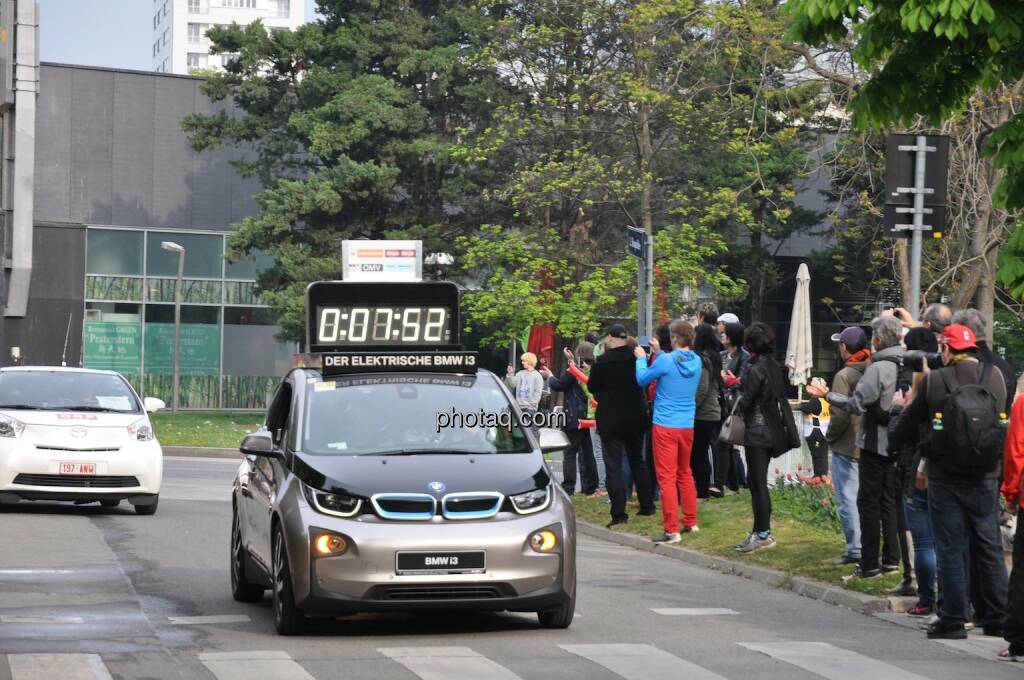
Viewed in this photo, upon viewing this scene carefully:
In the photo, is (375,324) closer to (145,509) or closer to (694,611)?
(694,611)

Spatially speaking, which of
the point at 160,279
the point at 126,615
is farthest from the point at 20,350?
the point at 126,615

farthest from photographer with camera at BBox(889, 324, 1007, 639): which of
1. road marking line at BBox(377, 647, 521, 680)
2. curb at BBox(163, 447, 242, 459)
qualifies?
curb at BBox(163, 447, 242, 459)

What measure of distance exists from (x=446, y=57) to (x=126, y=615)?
39.4m

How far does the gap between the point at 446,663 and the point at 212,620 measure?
2293 mm

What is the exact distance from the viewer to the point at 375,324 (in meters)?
14.8

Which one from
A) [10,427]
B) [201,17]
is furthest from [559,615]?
[201,17]

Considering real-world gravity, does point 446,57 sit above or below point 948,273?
above

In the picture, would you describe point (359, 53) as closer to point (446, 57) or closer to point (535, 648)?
point (446, 57)

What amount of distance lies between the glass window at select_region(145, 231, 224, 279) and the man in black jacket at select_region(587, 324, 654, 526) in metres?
40.9

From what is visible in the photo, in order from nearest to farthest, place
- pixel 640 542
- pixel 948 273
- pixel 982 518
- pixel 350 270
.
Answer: pixel 982 518 < pixel 640 542 < pixel 948 273 < pixel 350 270

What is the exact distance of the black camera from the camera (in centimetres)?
1013

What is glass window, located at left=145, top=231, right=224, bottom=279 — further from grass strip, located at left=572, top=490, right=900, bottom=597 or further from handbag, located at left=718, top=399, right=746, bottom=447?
handbag, located at left=718, top=399, right=746, bottom=447

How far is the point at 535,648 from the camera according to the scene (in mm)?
9289

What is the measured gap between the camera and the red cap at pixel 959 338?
32.2 ft
